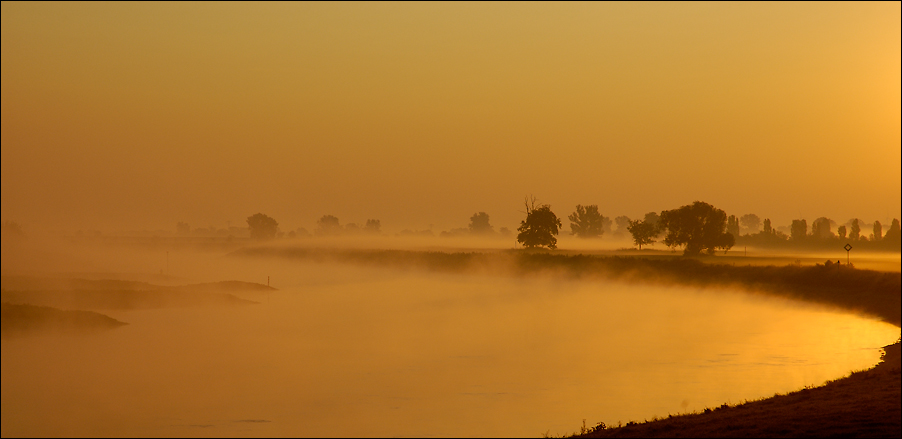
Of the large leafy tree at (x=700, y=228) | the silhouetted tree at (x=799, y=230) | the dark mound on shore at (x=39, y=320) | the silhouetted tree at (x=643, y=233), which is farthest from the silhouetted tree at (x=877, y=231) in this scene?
the dark mound on shore at (x=39, y=320)

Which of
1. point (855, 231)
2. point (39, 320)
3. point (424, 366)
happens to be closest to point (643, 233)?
point (855, 231)

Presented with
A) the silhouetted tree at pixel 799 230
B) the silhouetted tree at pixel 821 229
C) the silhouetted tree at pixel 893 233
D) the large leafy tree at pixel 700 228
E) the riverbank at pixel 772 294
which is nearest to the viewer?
the riverbank at pixel 772 294

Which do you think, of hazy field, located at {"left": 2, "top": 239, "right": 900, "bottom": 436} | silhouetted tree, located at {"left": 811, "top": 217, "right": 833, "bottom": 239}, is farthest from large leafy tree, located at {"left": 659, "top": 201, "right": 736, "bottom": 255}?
hazy field, located at {"left": 2, "top": 239, "right": 900, "bottom": 436}

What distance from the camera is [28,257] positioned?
94.7 metres

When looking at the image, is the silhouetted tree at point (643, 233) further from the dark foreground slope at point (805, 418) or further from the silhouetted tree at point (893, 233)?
the dark foreground slope at point (805, 418)

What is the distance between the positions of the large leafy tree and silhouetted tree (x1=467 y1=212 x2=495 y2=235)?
63.7 meters

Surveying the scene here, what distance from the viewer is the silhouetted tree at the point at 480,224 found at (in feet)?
593

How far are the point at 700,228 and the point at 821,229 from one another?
22.9m

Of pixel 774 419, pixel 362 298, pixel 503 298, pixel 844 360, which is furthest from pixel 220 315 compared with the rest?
pixel 774 419

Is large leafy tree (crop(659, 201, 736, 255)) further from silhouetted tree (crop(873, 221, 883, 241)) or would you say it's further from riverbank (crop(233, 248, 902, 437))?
silhouetted tree (crop(873, 221, 883, 241))

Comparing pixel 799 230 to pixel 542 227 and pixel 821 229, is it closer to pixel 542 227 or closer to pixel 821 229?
pixel 821 229

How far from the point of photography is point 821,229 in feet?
410

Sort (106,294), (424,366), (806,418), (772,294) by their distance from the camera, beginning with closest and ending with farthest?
(806,418)
(424,366)
(106,294)
(772,294)

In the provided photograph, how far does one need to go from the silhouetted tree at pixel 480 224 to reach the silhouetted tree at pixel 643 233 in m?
37.8
